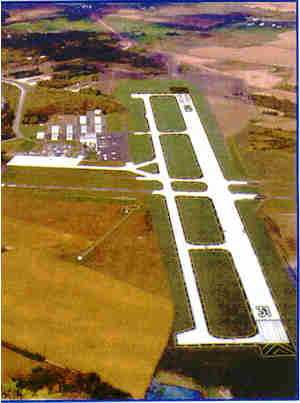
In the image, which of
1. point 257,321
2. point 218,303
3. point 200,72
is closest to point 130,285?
point 218,303

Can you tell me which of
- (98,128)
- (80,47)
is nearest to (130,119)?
(98,128)

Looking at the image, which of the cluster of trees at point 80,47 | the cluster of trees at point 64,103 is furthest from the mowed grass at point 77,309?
the cluster of trees at point 80,47

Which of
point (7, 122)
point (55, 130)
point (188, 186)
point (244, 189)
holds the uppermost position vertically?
point (7, 122)

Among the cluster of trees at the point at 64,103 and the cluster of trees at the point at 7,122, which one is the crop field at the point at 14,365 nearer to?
the cluster of trees at the point at 7,122

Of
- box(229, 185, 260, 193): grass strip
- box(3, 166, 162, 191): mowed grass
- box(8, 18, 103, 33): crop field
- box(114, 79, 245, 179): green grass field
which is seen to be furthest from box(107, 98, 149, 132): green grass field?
box(8, 18, 103, 33): crop field

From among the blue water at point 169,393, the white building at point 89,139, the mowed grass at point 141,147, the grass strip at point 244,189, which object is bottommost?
the blue water at point 169,393

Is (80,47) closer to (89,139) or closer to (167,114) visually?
(167,114)
